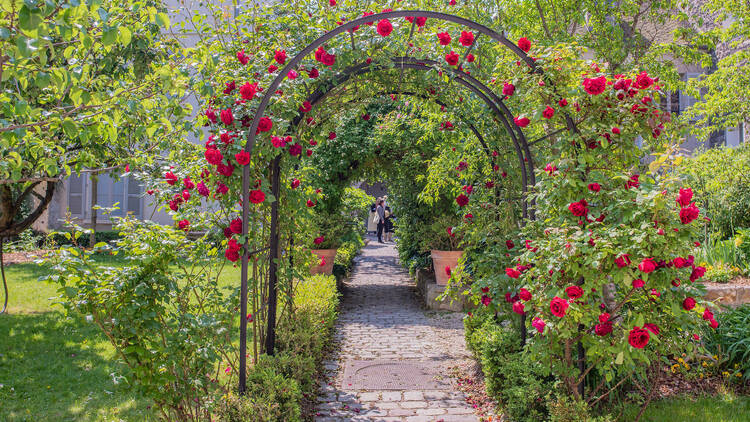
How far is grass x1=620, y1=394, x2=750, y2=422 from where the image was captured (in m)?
3.54

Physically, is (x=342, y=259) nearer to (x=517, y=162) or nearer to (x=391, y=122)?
(x=391, y=122)

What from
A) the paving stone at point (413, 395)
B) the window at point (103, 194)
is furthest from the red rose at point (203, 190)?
the window at point (103, 194)

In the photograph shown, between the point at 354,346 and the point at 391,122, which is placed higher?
the point at 391,122

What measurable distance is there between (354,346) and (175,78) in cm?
405

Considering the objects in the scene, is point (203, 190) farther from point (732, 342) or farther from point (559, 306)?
point (732, 342)

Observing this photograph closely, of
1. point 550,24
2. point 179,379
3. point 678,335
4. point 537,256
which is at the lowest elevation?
point 179,379

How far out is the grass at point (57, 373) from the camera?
374 centimetres

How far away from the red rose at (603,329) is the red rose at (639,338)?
266 mm

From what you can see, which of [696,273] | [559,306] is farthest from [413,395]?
[696,273]

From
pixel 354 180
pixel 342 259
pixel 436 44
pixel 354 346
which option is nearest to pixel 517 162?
pixel 436 44

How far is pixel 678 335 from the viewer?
3098mm

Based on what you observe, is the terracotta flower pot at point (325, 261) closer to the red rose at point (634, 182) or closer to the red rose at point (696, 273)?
the red rose at point (634, 182)

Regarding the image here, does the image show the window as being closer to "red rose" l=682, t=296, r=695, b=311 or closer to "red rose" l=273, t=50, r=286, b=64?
"red rose" l=273, t=50, r=286, b=64

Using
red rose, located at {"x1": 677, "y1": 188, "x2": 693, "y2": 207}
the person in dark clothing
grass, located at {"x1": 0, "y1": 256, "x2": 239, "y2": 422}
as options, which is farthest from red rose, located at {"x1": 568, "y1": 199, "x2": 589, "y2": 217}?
the person in dark clothing
